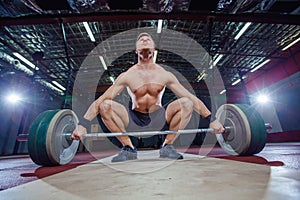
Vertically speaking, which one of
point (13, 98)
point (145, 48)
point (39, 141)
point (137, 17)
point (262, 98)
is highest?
point (137, 17)

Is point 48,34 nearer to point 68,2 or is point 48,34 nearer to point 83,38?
point 83,38

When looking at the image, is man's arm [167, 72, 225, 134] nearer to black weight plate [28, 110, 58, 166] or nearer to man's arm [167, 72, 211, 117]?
man's arm [167, 72, 211, 117]

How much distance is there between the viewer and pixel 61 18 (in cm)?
344

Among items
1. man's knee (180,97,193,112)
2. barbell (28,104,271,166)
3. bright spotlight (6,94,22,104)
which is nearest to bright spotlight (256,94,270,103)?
barbell (28,104,271,166)

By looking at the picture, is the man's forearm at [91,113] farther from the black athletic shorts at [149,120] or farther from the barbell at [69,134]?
the black athletic shorts at [149,120]

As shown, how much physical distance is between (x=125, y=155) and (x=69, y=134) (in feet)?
1.93

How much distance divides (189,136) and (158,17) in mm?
6519

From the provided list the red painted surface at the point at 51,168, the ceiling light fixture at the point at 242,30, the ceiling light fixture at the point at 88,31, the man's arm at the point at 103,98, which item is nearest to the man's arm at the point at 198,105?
the red painted surface at the point at 51,168

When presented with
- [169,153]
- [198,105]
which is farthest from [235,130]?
[169,153]

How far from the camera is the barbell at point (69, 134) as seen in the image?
72.6 inches

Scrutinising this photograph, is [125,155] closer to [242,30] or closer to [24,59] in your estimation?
[242,30]

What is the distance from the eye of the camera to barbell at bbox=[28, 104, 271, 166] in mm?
1845

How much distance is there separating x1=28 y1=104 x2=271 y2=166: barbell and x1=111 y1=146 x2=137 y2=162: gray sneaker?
351 mm

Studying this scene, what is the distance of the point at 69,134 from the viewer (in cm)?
205
